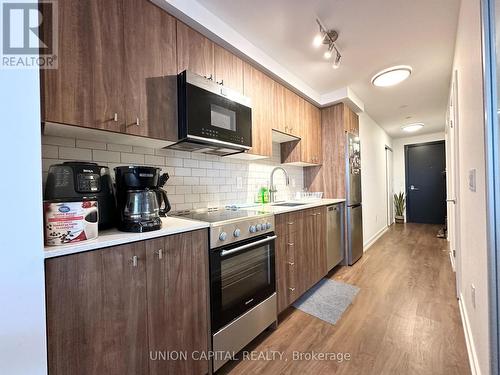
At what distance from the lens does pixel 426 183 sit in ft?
18.9

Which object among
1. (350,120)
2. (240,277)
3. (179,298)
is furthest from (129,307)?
(350,120)

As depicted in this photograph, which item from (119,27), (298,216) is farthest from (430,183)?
(119,27)

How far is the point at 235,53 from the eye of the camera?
1897mm

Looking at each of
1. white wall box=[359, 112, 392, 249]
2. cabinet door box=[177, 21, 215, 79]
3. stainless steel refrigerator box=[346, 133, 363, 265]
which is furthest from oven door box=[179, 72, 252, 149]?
white wall box=[359, 112, 392, 249]

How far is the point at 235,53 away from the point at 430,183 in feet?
20.8

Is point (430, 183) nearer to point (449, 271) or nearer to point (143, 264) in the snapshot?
point (449, 271)

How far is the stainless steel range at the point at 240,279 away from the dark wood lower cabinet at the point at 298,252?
0.45ft

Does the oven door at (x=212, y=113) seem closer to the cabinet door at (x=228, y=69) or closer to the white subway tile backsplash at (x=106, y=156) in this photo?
the cabinet door at (x=228, y=69)

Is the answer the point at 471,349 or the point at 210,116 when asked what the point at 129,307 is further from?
the point at 471,349

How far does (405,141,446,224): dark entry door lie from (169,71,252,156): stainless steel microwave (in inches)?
239

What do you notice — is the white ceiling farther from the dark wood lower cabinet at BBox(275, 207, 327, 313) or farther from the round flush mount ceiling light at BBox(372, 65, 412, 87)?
the dark wood lower cabinet at BBox(275, 207, 327, 313)

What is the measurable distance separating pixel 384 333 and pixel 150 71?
8.19 feet

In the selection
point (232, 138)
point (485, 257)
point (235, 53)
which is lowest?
point (485, 257)

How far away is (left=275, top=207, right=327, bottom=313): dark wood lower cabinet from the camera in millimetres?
1819
